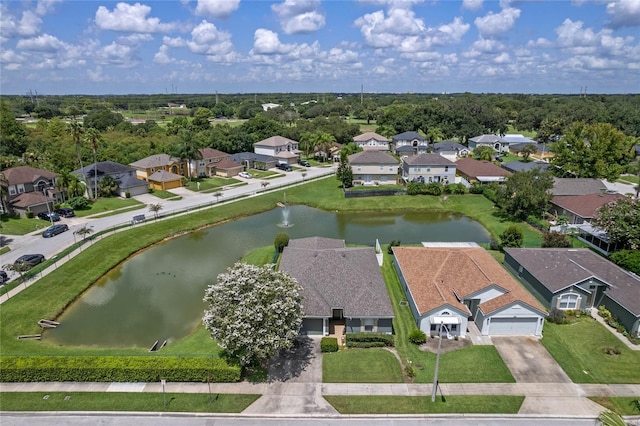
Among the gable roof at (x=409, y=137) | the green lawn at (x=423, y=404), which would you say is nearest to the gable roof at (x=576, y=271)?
the green lawn at (x=423, y=404)

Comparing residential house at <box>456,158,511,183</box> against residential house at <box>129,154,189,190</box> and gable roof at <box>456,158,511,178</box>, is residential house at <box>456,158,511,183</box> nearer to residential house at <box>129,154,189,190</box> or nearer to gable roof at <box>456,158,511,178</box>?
gable roof at <box>456,158,511,178</box>

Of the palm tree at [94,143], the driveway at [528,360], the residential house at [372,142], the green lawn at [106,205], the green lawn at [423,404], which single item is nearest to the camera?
the green lawn at [423,404]

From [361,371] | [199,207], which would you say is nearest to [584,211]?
[361,371]

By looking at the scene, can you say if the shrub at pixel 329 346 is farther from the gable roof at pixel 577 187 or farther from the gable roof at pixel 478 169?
the gable roof at pixel 478 169

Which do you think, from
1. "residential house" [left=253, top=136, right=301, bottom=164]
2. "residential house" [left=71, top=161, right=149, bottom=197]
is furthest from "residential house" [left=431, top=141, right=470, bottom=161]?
"residential house" [left=71, top=161, right=149, bottom=197]

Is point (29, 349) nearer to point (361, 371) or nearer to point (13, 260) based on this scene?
point (13, 260)
